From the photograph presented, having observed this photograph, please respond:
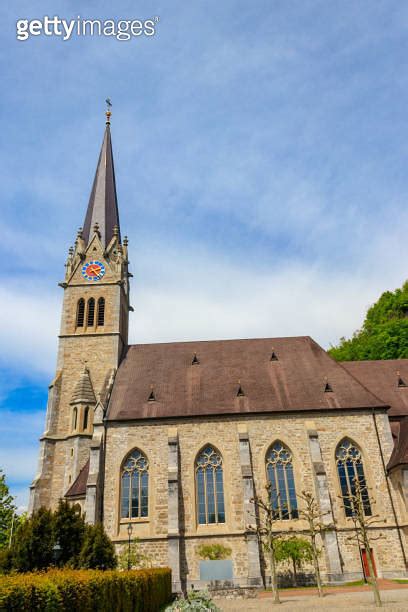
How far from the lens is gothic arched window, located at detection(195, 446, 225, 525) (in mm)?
25844

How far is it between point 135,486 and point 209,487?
13.6ft

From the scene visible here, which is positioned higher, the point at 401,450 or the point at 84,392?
the point at 84,392

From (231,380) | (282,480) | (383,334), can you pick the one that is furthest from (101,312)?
(383,334)

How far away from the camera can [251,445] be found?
27.3 meters

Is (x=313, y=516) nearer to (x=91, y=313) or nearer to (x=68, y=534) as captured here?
(x=68, y=534)

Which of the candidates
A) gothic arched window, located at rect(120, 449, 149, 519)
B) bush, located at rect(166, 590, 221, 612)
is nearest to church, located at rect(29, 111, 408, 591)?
gothic arched window, located at rect(120, 449, 149, 519)

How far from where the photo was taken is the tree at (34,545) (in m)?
15.7

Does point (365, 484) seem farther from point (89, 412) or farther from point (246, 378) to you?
point (89, 412)

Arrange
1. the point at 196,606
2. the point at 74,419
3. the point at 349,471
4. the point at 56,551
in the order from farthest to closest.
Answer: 1. the point at 74,419
2. the point at 349,471
3. the point at 56,551
4. the point at 196,606

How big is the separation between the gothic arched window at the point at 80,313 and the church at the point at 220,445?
28.7 inches

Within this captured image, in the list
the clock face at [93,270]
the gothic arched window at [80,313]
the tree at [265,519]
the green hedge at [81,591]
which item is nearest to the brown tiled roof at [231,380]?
the gothic arched window at [80,313]

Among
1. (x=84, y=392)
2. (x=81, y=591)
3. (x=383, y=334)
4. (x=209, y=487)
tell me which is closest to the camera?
(x=81, y=591)

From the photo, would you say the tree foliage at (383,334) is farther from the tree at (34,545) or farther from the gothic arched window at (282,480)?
the tree at (34,545)

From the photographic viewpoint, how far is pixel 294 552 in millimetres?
23828
